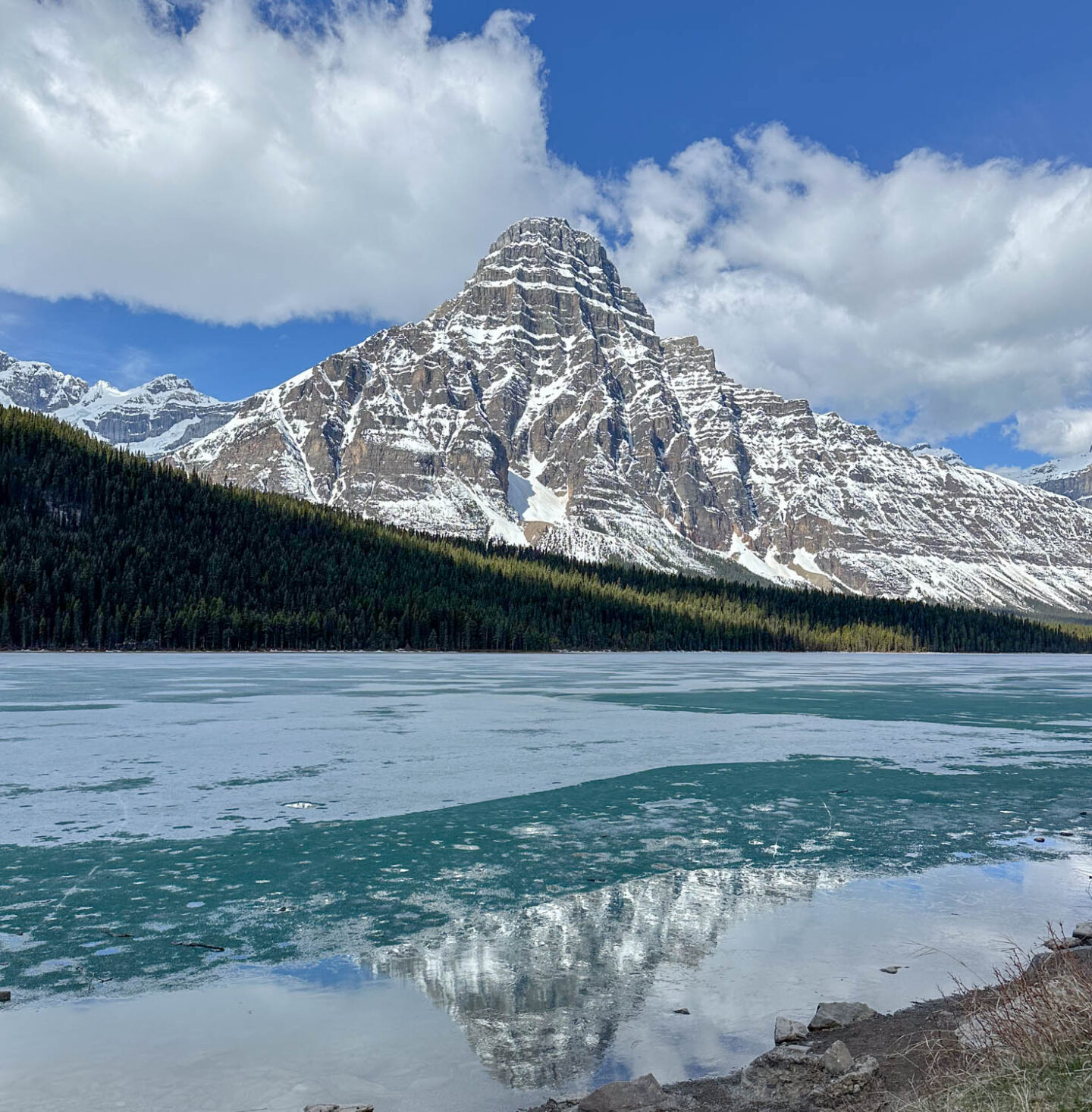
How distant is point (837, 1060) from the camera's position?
8102 millimetres

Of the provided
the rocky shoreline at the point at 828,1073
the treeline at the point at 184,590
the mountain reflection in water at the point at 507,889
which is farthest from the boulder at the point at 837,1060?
the treeline at the point at 184,590

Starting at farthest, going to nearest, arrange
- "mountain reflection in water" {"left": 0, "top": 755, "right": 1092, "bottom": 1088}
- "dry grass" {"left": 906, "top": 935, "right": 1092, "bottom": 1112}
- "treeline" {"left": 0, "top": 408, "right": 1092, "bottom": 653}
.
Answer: "treeline" {"left": 0, "top": 408, "right": 1092, "bottom": 653} → "mountain reflection in water" {"left": 0, "top": 755, "right": 1092, "bottom": 1088} → "dry grass" {"left": 906, "top": 935, "right": 1092, "bottom": 1112}

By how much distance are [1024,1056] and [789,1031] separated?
91.0 inches

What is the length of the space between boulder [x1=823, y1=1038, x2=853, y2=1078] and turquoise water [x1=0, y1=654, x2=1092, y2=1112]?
0.97 meters

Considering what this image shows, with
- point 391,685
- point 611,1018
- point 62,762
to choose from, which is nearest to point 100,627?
point 391,685

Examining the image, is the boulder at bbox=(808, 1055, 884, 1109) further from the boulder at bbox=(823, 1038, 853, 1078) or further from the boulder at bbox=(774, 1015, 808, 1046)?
the boulder at bbox=(774, 1015, 808, 1046)

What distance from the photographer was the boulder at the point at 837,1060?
8.06 meters

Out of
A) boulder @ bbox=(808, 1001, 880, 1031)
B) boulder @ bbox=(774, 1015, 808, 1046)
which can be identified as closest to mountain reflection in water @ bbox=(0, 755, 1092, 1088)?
boulder @ bbox=(774, 1015, 808, 1046)

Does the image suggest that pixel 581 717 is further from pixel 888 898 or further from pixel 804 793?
pixel 888 898

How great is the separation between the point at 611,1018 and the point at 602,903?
3.98 metres

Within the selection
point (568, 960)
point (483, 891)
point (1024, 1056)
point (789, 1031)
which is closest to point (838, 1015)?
point (789, 1031)

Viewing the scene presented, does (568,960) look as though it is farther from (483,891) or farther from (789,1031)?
(483,891)

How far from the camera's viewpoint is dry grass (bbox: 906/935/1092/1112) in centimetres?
655

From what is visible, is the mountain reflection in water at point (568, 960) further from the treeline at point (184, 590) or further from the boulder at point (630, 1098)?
the treeline at point (184, 590)
